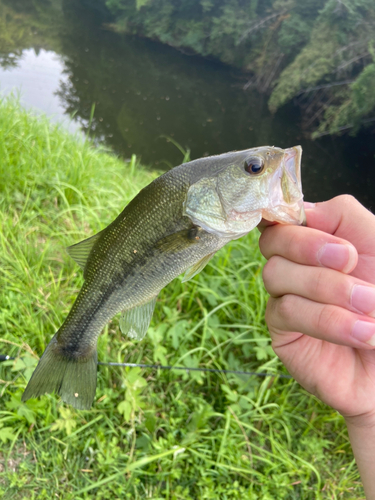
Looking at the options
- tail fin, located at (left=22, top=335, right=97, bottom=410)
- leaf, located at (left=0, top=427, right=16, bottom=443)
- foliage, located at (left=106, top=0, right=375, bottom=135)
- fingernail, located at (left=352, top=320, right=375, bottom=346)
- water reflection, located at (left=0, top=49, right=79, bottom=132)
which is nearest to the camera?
fingernail, located at (left=352, top=320, right=375, bottom=346)

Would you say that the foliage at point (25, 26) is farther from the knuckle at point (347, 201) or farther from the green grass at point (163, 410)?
the knuckle at point (347, 201)

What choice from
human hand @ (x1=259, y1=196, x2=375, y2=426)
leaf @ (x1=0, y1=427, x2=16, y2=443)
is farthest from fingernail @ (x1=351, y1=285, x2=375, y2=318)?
leaf @ (x1=0, y1=427, x2=16, y2=443)

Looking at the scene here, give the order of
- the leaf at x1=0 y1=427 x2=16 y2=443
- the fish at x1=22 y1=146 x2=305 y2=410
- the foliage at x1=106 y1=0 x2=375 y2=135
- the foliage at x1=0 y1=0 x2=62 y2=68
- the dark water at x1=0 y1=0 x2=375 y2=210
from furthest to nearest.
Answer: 1. the foliage at x1=106 y1=0 x2=375 y2=135
2. the foliage at x1=0 y1=0 x2=62 y2=68
3. the dark water at x1=0 y1=0 x2=375 y2=210
4. the leaf at x1=0 y1=427 x2=16 y2=443
5. the fish at x1=22 y1=146 x2=305 y2=410

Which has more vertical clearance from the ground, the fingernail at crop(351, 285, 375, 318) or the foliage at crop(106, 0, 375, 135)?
the foliage at crop(106, 0, 375, 135)

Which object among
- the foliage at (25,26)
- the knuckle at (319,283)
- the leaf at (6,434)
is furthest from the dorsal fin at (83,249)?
the foliage at (25,26)

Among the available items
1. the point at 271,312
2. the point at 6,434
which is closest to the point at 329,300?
the point at 271,312

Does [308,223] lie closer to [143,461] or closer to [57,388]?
[57,388]

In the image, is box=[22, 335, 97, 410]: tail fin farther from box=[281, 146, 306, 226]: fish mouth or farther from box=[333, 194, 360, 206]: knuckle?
box=[333, 194, 360, 206]: knuckle
